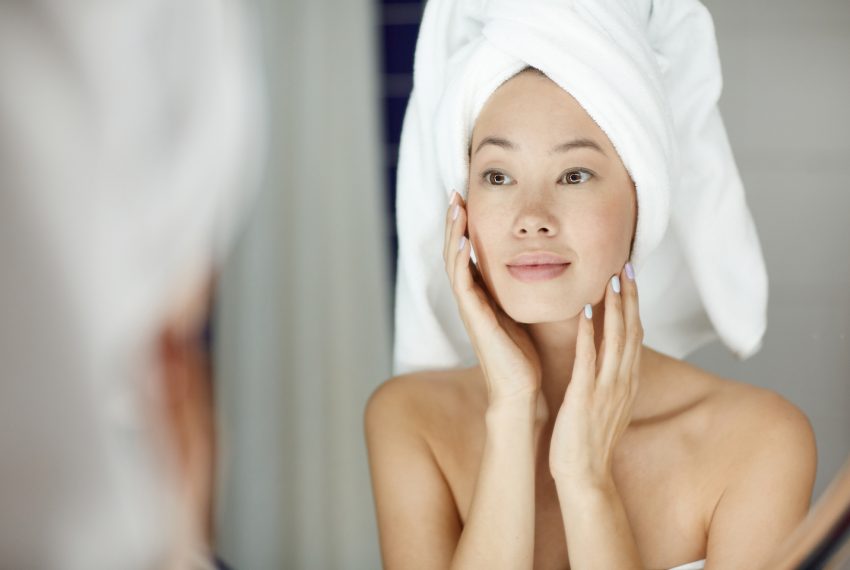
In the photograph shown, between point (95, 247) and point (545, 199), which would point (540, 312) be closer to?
point (545, 199)

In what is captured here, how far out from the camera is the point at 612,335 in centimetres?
58

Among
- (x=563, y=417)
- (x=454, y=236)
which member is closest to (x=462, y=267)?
(x=454, y=236)

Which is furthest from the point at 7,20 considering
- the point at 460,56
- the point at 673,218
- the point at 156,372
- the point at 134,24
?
the point at 673,218

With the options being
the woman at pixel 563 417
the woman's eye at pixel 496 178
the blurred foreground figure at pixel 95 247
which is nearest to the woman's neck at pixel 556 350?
the woman at pixel 563 417

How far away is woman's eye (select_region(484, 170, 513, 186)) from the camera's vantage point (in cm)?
56

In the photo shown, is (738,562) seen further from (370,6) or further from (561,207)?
(370,6)

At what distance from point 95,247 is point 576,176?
1.00 feet

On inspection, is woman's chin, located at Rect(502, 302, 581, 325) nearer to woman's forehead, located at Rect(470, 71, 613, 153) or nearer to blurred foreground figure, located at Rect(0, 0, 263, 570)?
woman's forehead, located at Rect(470, 71, 613, 153)

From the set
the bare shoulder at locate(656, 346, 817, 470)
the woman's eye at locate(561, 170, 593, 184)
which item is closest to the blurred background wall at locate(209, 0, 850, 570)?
the bare shoulder at locate(656, 346, 817, 470)

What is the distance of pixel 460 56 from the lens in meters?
0.57

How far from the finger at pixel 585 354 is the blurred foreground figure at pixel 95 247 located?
0.88ft

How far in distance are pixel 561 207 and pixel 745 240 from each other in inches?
5.9

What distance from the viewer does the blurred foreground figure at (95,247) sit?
347mm

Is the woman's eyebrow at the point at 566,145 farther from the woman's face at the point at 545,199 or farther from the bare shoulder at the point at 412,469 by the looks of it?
the bare shoulder at the point at 412,469
